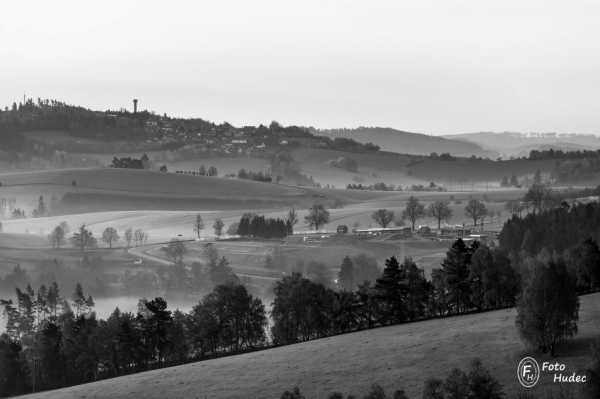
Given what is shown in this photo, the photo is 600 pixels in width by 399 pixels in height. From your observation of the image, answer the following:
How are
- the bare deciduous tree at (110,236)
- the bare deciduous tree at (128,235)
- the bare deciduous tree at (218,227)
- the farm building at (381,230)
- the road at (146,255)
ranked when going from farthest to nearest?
the bare deciduous tree at (110,236)
the bare deciduous tree at (128,235)
the bare deciduous tree at (218,227)
the farm building at (381,230)
the road at (146,255)

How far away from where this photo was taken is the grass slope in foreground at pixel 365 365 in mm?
62188

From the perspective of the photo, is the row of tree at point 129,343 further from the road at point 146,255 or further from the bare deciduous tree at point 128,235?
the bare deciduous tree at point 128,235

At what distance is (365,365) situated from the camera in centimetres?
6756

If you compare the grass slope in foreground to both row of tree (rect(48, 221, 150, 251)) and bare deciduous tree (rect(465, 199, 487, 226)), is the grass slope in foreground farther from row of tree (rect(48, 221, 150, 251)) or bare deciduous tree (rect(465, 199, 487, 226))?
row of tree (rect(48, 221, 150, 251))

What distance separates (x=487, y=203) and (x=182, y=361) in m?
118

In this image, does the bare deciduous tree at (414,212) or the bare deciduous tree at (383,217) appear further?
the bare deciduous tree at (414,212)

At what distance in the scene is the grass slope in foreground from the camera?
204ft

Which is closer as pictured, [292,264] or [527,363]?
[527,363]

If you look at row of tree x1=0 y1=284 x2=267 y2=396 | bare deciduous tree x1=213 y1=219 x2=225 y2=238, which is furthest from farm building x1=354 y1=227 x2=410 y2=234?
row of tree x1=0 y1=284 x2=267 y2=396

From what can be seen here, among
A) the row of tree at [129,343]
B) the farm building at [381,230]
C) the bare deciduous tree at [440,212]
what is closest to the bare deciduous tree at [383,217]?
the farm building at [381,230]

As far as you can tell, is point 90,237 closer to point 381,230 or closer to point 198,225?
point 198,225

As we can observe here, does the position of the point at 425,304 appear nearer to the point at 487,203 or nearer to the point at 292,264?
the point at 292,264

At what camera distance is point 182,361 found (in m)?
90.7

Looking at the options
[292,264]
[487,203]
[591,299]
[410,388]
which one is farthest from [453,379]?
Answer: [487,203]
